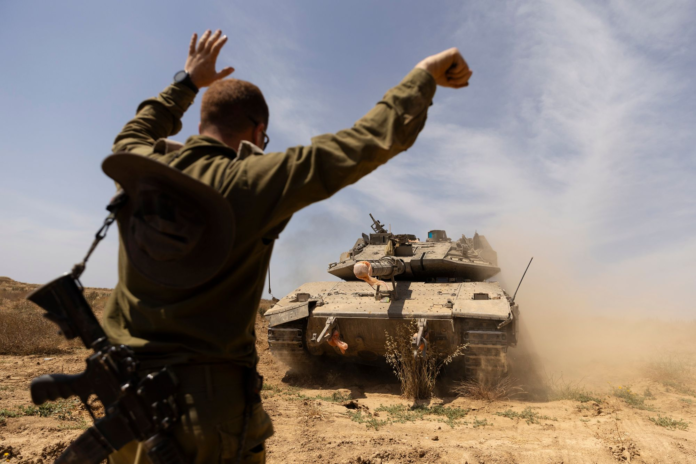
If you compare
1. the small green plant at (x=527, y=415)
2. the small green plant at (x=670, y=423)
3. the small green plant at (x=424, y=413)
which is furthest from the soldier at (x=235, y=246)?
the small green plant at (x=670, y=423)

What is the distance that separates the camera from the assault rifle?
1.28 metres

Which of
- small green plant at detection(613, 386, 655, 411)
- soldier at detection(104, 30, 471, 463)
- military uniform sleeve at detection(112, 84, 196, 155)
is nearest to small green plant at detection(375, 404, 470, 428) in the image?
small green plant at detection(613, 386, 655, 411)

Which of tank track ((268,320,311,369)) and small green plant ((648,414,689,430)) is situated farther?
tank track ((268,320,311,369))

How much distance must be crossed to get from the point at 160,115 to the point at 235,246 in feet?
2.54

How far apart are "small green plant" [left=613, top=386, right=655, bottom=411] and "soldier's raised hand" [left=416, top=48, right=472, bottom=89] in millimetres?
6846

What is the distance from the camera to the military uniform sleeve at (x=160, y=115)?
1.70 metres

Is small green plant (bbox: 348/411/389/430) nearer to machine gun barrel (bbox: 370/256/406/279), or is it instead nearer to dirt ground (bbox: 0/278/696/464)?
dirt ground (bbox: 0/278/696/464)

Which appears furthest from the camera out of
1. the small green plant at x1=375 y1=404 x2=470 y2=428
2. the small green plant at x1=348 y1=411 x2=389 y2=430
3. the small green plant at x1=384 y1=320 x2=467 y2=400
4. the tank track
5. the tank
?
the tank track

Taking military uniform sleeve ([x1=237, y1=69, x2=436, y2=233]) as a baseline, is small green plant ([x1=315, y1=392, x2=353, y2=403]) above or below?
below

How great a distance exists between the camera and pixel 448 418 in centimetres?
582

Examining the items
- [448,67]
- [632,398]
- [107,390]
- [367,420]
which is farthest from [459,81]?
[632,398]

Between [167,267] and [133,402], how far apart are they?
378 mm

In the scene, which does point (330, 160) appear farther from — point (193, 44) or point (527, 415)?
point (527, 415)

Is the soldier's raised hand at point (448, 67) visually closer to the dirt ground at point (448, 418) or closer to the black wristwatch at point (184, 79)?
the black wristwatch at point (184, 79)
